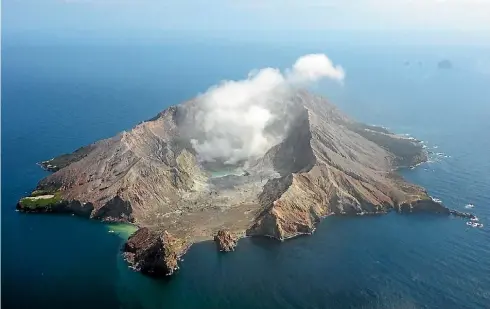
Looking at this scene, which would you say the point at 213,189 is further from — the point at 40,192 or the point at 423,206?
the point at 423,206

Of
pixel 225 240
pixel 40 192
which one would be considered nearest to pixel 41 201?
pixel 40 192

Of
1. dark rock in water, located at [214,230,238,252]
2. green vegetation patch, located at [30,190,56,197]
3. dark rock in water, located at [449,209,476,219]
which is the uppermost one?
dark rock in water, located at [449,209,476,219]

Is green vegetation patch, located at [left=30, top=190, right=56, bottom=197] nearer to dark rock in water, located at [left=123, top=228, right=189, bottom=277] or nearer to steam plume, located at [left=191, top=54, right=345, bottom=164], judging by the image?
dark rock in water, located at [left=123, top=228, right=189, bottom=277]

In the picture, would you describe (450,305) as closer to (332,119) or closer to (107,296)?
(107,296)

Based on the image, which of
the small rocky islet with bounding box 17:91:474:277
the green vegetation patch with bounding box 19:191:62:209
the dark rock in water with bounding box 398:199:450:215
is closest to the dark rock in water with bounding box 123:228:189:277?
the small rocky islet with bounding box 17:91:474:277

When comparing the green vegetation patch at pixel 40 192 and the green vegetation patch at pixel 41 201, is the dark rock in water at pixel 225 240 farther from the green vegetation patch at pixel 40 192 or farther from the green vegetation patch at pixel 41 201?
the green vegetation patch at pixel 40 192

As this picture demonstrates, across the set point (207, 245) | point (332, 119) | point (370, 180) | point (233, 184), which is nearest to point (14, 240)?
point (207, 245)
